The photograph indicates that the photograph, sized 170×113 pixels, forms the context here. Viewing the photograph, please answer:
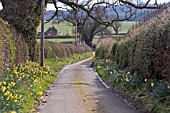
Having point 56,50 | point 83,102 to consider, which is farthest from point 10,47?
point 56,50

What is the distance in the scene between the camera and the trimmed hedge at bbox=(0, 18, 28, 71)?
1407 cm

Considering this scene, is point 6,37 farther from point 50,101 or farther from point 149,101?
point 149,101

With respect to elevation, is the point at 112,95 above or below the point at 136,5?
below

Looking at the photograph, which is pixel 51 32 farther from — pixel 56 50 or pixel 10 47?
pixel 10 47

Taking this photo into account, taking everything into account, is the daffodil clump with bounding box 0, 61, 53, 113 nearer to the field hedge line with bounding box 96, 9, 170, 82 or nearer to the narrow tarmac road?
the narrow tarmac road

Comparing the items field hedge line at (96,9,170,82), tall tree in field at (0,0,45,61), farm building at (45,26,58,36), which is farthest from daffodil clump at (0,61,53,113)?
farm building at (45,26,58,36)

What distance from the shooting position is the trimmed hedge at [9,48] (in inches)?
554

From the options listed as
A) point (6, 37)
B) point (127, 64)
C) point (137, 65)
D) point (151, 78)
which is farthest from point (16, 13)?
point (151, 78)

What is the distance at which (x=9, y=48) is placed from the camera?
15562mm

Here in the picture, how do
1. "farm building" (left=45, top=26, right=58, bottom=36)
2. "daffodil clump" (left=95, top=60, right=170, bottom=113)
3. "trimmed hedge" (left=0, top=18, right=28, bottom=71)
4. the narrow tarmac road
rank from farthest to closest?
1. "farm building" (left=45, top=26, right=58, bottom=36)
2. "trimmed hedge" (left=0, top=18, right=28, bottom=71)
3. the narrow tarmac road
4. "daffodil clump" (left=95, top=60, right=170, bottom=113)

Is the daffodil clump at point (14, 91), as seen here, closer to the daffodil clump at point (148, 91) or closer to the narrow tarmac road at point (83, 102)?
the narrow tarmac road at point (83, 102)

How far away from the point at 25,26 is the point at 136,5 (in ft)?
37.1

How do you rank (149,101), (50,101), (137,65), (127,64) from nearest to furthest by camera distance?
(149,101)
(50,101)
(137,65)
(127,64)

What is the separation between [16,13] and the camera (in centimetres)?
2059
